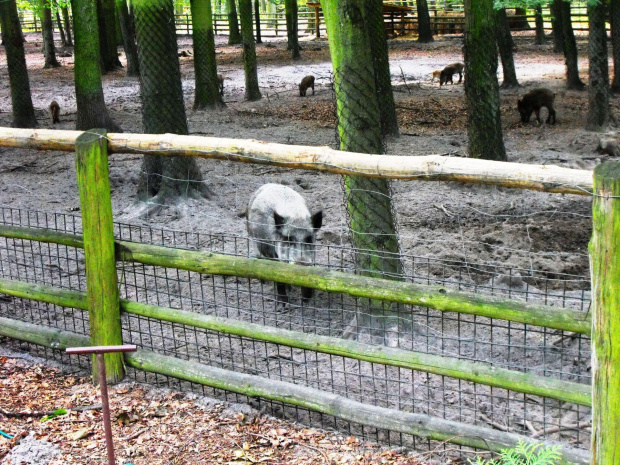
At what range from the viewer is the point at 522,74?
22531 millimetres

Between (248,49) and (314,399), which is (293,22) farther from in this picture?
(314,399)

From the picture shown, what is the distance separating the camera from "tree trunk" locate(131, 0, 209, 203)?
9484mm

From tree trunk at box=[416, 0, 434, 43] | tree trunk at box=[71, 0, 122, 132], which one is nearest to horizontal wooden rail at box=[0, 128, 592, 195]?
tree trunk at box=[71, 0, 122, 132]

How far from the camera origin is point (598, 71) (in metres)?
13.8

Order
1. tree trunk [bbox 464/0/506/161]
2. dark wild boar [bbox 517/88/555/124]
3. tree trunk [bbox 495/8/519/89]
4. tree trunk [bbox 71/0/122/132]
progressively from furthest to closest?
tree trunk [bbox 495/8/519/89]
dark wild boar [bbox 517/88/555/124]
tree trunk [bbox 71/0/122/132]
tree trunk [bbox 464/0/506/161]

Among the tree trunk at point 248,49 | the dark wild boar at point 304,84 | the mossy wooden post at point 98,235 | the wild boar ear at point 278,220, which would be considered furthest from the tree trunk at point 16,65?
the mossy wooden post at point 98,235

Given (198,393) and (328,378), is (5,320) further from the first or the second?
(328,378)

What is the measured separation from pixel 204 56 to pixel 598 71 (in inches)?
321

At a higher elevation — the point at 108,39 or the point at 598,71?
the point at 108,39

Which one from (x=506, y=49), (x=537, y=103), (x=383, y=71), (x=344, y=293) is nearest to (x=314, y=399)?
(x=344, y=293)

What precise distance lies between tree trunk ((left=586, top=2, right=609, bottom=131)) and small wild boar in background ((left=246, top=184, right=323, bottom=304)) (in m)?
8.52

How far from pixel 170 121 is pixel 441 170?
631 centimetres

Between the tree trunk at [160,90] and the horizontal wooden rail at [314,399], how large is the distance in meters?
3.98

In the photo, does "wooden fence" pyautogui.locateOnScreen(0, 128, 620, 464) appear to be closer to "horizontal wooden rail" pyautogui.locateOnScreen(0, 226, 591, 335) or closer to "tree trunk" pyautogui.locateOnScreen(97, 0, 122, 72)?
"horizontal wooden rail" pyautogui.locateOnScreen(0, 226, 591, 335)
